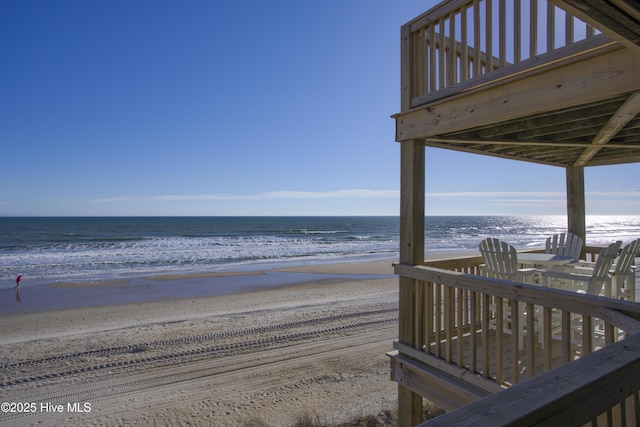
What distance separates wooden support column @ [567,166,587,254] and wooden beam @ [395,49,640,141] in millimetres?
3550

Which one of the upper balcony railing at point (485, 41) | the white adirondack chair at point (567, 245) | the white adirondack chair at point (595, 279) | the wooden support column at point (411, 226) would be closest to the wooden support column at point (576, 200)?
the white adirondack chair at point (567, 245)

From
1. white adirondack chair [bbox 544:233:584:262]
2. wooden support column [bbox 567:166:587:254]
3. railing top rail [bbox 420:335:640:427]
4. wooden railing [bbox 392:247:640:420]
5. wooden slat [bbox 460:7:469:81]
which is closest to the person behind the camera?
railing top rail [bbox 420:335:640:427]

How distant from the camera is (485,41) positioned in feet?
9.36

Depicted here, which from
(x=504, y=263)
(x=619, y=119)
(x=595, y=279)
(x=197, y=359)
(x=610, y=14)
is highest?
(x=619, y=119)

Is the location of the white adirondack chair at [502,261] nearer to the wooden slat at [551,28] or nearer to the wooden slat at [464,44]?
the wooden slat at [464,44]

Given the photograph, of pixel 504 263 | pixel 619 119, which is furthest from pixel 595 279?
pixel 619 119

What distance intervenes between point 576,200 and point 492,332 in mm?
2717

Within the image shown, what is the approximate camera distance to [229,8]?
990 cm

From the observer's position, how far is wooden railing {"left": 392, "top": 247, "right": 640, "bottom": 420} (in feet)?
6.75

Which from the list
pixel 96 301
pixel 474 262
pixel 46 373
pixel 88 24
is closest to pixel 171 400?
pixel 46 373

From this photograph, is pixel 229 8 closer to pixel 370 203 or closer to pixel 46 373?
pixel 46 373

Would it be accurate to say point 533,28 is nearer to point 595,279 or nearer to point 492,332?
point 595,279

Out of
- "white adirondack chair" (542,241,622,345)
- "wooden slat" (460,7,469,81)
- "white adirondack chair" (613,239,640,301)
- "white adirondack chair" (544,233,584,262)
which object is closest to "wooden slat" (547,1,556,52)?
"wooden slat" (460,7,469,81)

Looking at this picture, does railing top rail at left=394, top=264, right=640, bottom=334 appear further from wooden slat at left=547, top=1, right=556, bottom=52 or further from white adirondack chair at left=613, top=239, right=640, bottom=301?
white adirondack chair at left=613, top=239, right=640, bottom=301
